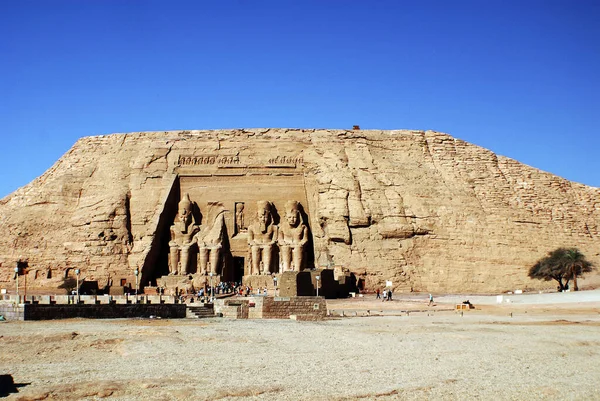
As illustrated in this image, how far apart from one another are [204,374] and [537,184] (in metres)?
32.2

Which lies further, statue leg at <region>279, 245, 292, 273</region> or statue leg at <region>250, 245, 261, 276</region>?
statue leg at <region>250, 245, 261, 276</region>

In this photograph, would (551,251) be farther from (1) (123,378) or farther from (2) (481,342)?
(1) (123,378)

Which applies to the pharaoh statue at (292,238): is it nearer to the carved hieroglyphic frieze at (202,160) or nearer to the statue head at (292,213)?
the statue head at (292,213)

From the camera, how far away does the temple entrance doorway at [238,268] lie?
137ft

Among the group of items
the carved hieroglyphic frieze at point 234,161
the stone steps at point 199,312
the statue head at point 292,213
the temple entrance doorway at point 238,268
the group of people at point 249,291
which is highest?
the carved hieroglyphic frieze at point 234,161

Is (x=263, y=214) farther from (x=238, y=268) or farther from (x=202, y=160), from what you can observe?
(x=202, y=160)

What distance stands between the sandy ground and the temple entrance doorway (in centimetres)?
1925

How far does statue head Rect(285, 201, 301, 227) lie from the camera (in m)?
40.7

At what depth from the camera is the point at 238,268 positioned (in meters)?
42.4

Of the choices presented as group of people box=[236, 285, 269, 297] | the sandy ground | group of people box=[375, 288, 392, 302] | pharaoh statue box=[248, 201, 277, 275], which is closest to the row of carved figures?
pharaoh statue box=[248, 201, 277, 275]

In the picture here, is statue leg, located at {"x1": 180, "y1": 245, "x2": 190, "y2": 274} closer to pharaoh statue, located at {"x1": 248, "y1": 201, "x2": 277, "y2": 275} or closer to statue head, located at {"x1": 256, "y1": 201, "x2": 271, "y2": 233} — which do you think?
pharaoh statue, located at {"x1": 248, "y1": 201, "x2": 277, "y2": 275}

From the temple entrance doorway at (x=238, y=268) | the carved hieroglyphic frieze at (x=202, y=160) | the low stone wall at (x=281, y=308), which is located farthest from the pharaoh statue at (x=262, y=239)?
the low stone wall at (x=281, y=308)

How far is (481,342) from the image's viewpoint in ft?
56.1

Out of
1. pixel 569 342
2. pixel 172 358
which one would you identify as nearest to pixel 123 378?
pixel 172 358
